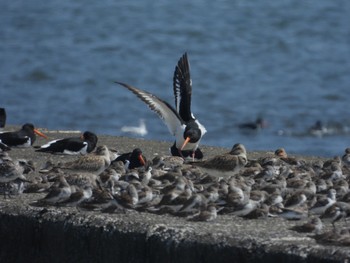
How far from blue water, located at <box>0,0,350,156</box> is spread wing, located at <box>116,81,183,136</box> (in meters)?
7.35

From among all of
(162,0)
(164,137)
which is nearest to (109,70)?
(164,137)

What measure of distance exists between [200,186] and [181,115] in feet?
14.9

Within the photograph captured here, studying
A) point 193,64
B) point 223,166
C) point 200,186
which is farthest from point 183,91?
point 193,64

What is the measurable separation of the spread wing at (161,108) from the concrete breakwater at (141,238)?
14.1 ft

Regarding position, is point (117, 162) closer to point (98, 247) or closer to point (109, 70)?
point (98, 247)

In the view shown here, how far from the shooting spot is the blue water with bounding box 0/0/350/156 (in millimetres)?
25672

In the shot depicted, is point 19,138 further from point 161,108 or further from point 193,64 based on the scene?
point 193,64

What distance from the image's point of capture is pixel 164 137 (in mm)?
22906

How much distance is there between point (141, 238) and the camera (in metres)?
8.27

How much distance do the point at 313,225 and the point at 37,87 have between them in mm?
23999

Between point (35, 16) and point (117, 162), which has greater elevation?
point (117, 162)

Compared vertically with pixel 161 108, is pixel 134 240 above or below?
above

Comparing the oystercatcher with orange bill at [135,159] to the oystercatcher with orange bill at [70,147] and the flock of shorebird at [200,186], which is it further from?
the oystercatcher with orange bill at [70,147]

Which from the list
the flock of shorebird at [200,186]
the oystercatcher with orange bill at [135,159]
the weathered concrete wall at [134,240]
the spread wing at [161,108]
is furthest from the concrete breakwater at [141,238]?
the spread wing at [161,108]
